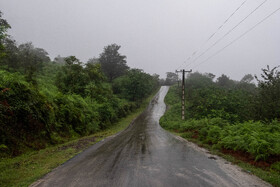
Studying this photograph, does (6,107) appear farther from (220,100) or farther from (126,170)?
(220,100)

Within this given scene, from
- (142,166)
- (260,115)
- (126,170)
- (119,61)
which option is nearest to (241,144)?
(142,166)

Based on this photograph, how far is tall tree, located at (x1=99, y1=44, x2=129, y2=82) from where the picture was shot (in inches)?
2302

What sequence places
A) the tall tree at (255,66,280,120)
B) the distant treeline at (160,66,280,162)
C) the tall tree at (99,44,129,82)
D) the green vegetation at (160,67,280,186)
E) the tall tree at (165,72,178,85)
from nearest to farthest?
the green vegetation at (160,67,280,186)
the distant treeline at (160,66,280,162)
the tall tree at (255,66,280,120)
the tall tree at (99,44,129,82)
the tall tree at (165,72,178,85)

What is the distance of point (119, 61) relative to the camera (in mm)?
60906

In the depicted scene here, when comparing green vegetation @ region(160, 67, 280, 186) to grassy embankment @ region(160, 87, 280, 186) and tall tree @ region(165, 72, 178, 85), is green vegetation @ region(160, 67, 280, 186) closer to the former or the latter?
grassy embankment @ region(160, 87, 280, 186)

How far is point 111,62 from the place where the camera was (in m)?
58.9

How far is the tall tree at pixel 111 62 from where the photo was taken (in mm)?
58469

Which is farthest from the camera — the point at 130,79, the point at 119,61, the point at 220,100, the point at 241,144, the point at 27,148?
the point at 119,61

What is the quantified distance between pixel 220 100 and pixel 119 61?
140 ft

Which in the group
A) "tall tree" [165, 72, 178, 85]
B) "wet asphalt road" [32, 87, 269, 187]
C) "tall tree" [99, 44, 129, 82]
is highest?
"tall tree" [165, 72, 178, 85]

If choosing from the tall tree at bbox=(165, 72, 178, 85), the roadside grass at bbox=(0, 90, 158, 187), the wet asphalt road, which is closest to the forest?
the roadside grass at bbox=(0, 90, 158, 187)

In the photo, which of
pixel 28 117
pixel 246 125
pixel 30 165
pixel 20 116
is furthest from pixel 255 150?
pixel 20 116

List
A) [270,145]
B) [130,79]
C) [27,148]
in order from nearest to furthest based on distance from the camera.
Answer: [270,145]
[27,148]
[130,79]

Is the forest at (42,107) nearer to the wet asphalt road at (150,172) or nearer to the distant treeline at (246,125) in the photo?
the wet asphalt road at (150,172)
